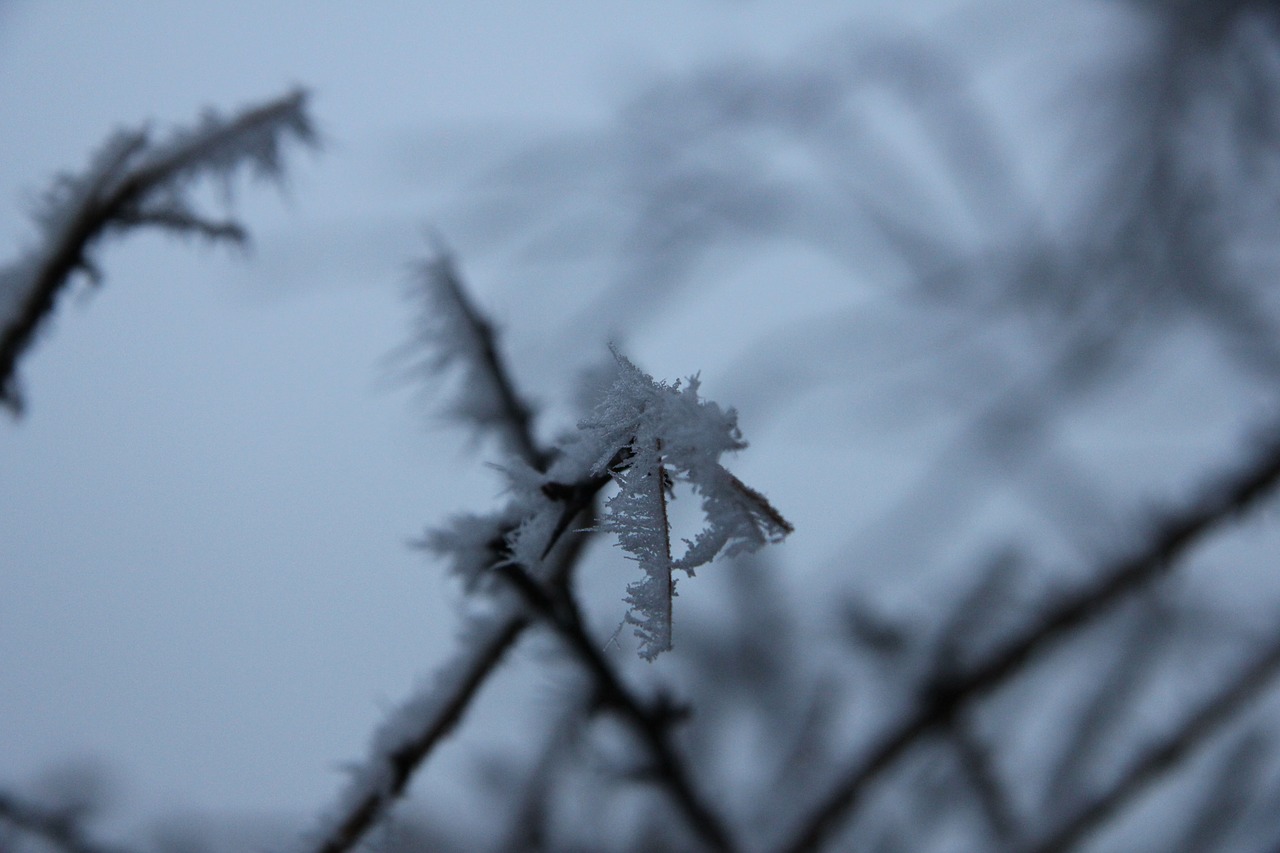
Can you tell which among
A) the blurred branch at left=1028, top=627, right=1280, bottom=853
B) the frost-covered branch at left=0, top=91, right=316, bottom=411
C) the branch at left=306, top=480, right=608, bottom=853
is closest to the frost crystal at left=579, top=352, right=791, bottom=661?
the branch at left=306, top=480, right=608, bottom=853

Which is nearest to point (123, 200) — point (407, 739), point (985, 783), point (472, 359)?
point (472, 359)

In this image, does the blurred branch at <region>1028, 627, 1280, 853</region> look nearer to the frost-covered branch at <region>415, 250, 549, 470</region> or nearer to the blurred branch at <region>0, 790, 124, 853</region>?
the frost-covered branch at <region>415, 250, 549, 470</region>

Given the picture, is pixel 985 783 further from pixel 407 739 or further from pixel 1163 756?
pixel 407 739

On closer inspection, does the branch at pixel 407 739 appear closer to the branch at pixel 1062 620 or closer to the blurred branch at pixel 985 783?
the branch at pixel 1062 620

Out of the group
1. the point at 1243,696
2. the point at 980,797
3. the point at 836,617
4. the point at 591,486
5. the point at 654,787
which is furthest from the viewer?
the point at 836,617

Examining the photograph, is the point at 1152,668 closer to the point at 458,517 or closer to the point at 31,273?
the point at 458,517

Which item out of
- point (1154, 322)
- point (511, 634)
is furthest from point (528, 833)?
point (1154, 322)
